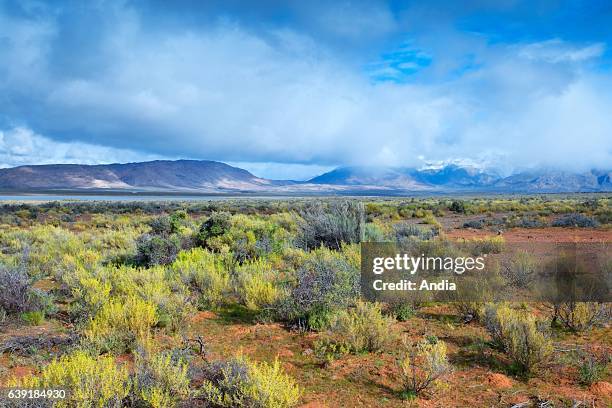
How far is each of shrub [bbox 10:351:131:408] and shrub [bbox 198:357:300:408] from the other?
85 cm

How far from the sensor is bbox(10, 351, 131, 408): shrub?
409 cm

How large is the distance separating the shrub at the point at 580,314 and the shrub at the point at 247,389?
496 cm

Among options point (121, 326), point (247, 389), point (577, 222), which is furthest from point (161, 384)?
A: point (577, 222)

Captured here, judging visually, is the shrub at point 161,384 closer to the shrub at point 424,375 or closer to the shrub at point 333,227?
the shrub at point 424,375

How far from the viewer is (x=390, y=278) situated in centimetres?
865

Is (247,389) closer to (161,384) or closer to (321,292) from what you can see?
(161,384)

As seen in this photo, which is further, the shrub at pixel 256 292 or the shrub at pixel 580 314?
the shrub at pixel 256 292

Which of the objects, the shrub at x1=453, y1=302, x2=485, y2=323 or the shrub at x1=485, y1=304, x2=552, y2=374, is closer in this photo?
the shrub at x1=485, y1=304, x2=552, y2=374

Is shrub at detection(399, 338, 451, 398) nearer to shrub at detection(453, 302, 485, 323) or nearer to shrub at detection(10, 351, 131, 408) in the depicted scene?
shrub at detection(453, 302, 485, 323)

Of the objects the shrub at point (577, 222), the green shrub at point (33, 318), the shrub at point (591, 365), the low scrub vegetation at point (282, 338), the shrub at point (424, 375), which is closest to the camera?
the low scrub vegetation at point (282, 338)

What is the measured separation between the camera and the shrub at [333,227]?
12312 millimetres

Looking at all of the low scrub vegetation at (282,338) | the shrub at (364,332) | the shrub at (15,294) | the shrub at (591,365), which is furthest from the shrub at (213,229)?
the shrub at (591,365)

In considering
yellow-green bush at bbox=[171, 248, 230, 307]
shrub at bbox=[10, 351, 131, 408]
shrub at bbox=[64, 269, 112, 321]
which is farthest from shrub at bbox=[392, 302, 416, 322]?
shrub at bbox=[64, 269, 112, 321]

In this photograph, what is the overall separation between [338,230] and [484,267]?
408cm
